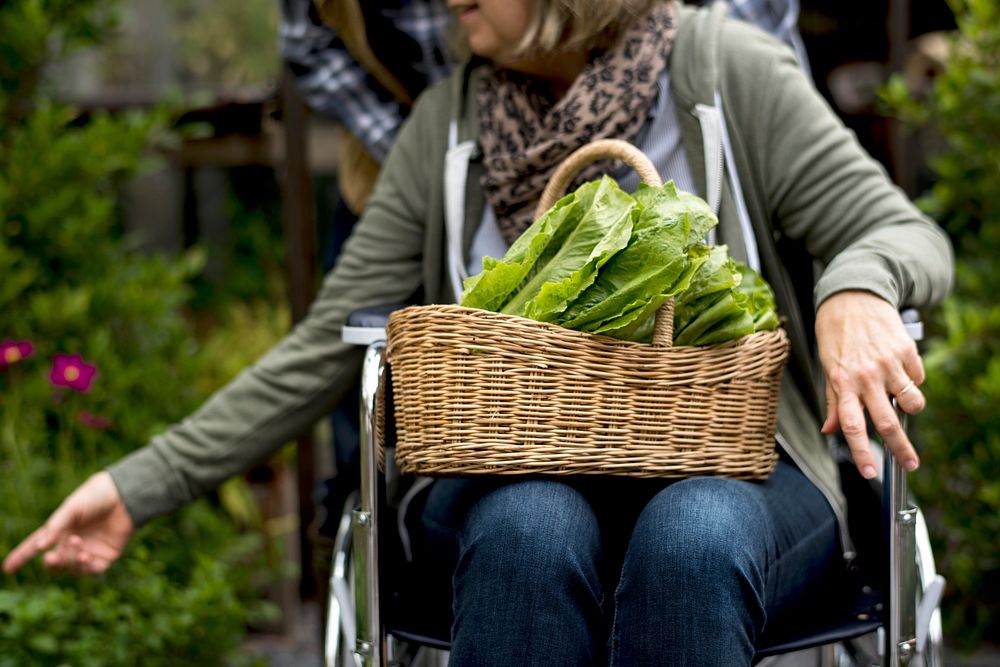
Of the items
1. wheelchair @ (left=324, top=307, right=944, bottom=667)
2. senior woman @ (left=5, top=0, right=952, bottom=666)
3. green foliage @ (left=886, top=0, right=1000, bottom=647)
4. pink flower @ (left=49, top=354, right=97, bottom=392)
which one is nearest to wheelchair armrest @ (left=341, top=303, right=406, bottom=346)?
wheelchair @ (left=324, top=307, right=944, bottom=667)

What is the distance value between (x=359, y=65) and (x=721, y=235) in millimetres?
774

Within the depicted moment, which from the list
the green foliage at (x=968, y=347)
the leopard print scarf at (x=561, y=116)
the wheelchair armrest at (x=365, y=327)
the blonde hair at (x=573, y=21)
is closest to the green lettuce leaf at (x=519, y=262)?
the wheelchair armrest at (x=365, y=327)

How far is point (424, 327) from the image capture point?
1.29 meters

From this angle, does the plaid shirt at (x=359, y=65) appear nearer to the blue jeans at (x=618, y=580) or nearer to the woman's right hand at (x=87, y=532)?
the woman's right hand at (x=87, y=532)

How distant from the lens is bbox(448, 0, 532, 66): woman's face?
5.31 ft

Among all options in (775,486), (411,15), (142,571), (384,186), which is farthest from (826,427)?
(142,571)

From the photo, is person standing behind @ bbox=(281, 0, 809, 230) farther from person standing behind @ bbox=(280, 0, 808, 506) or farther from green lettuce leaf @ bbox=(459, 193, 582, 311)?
green lettuce leaf @ bbox=(459, 193, 582, 311)

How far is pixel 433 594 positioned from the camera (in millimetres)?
1512

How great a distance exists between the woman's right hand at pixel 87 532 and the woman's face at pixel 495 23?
2.65 feet

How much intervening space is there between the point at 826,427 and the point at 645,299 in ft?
0.89

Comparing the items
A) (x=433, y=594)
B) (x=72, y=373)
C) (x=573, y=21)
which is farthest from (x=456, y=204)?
(x=72, y=373)

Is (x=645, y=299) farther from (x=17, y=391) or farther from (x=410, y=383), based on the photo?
(x=17, y=391)

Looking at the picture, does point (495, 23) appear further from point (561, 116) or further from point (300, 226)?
point (300, 226)

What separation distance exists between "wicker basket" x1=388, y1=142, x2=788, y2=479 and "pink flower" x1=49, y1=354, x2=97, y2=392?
3.19 ft
